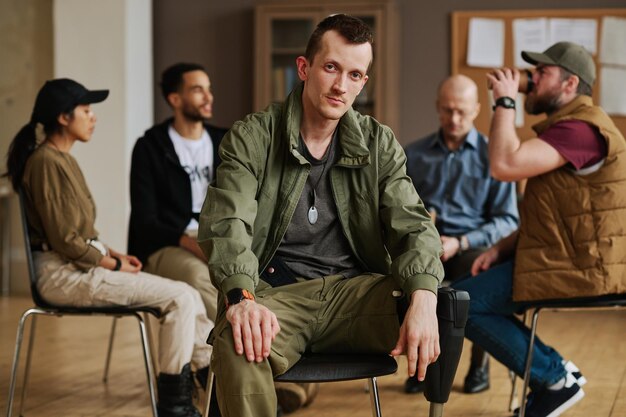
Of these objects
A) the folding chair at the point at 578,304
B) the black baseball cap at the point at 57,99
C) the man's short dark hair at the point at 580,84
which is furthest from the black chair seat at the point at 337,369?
the black baseball cap at the point at 57,99

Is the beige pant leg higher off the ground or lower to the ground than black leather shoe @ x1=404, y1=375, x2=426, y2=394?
higher

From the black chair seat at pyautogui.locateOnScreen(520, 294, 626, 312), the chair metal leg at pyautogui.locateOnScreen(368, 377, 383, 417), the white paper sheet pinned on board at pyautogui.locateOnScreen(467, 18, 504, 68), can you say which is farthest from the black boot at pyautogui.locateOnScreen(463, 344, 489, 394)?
the white paper sheet pinned on board at pyautogui.locateOnScreen(467, 18, 504, 68)

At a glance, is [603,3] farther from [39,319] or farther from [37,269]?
[37,269]

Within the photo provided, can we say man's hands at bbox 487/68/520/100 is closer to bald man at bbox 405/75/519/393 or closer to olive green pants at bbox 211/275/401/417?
bald man at bbox 405/75/519/393

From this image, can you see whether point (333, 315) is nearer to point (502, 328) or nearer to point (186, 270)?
point (502, 328)

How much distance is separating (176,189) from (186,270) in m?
0.37

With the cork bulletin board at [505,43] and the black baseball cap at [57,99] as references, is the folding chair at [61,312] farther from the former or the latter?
the cork bulletin board at [505,43]

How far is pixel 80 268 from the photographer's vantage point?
126 inches

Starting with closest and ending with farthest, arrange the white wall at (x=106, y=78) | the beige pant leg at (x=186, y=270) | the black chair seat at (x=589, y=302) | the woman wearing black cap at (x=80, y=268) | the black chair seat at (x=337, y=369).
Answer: the black chair seat at (x=337, y=369) < the black chair seat at (x=589, y=302) < the woman wearing black cap at (x=80, y=268) < the beige pant leg at (x=186, y=270) < the white wall at (x=106, y=78)

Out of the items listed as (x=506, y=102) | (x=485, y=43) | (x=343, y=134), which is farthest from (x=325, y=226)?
(x=485, y=43)

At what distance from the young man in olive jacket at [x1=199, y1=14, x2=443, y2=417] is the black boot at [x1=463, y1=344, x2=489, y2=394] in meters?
1.52

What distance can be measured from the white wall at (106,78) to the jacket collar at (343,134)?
4582mm

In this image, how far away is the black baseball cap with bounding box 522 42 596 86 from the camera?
10.4ft

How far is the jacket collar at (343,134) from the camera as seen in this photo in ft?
7.75
